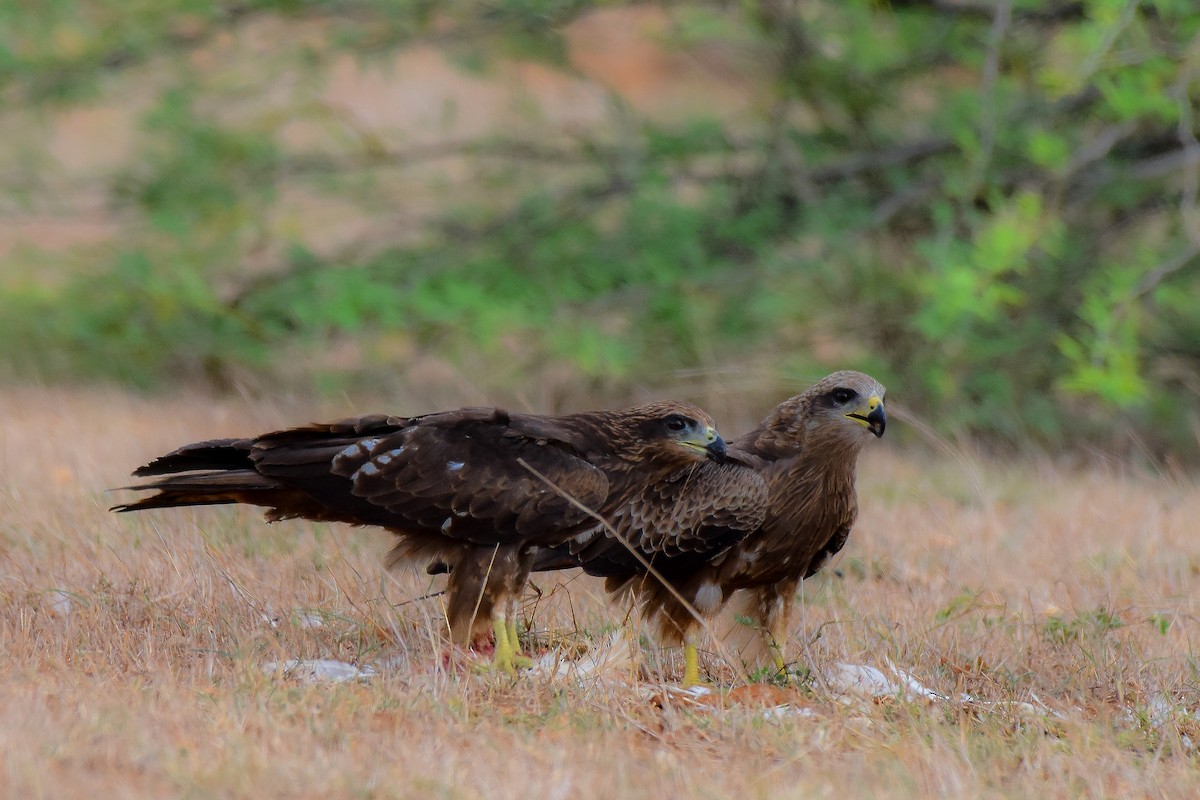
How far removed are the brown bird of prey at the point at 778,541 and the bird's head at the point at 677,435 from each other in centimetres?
12

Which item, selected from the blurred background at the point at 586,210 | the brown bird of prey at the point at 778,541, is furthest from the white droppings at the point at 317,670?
the blurred background at the point at 586,210

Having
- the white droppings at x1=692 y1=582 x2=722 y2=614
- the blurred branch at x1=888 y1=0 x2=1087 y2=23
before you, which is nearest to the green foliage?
the white droppings at x1=692 y1=582 x2=722 y2=614

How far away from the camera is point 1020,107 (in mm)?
9805

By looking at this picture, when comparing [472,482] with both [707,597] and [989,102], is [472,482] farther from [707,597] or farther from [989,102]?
[989,102]

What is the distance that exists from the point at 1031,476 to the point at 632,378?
260 cm

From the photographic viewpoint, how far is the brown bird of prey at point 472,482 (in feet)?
16.2

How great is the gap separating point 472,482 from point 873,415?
4.54 ft

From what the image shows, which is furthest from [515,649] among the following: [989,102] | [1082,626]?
[989,102]

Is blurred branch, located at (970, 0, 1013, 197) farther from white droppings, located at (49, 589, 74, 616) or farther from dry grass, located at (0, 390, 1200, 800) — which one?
white droppings, located at (49, 589, 74, 616)

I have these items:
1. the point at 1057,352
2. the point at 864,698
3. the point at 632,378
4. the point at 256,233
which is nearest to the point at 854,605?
the point at 864,698

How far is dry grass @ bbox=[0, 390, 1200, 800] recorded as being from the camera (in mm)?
3668

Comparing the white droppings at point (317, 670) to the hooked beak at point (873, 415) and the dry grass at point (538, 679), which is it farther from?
the hooked beak at point (873, 415)

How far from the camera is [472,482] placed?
495 centimetres

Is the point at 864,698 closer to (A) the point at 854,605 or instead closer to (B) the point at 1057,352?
(A) the point at 854,605
